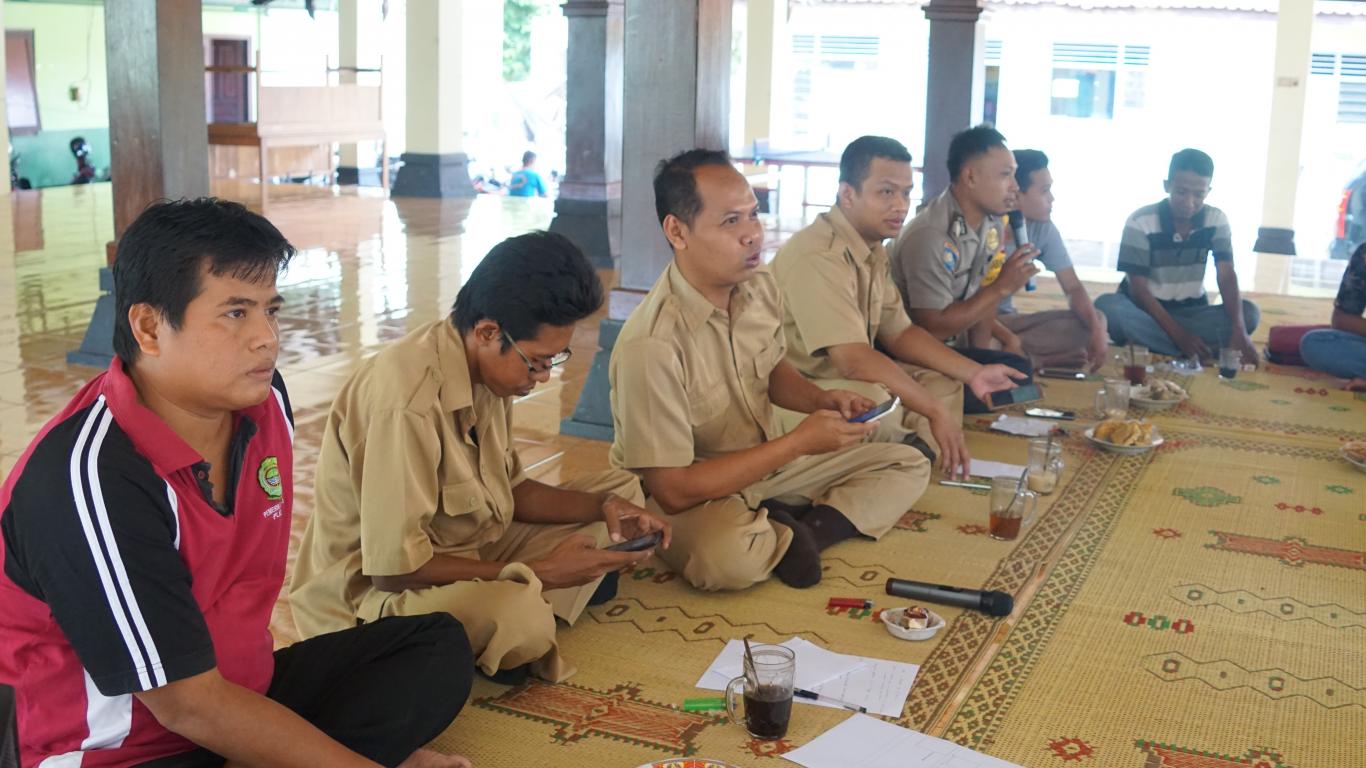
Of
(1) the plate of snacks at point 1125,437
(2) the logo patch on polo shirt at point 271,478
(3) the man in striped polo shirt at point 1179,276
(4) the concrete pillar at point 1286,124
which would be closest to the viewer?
(2) the logo patch on polo shirt at point 271,478

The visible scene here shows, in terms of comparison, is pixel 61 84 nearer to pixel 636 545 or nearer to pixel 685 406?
pixel 685 406

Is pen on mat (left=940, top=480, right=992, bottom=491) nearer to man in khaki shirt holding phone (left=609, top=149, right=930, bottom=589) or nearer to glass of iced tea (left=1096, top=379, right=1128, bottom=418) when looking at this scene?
man in khaki shirt holding phone (left=609, top=149, right=930, bottom=589)

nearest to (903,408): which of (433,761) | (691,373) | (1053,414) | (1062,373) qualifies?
(1053,414)

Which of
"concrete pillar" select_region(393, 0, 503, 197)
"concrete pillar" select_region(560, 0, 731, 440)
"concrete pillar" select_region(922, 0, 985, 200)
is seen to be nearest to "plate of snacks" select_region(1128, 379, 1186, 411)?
"concrete pillar" select_region(560, 0, 731, 440)

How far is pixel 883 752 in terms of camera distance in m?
2.50

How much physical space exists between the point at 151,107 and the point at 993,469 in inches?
146

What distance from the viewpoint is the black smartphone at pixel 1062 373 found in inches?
234

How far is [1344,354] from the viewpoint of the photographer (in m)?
5.78

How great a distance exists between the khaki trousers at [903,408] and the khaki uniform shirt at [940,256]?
291 millimetres

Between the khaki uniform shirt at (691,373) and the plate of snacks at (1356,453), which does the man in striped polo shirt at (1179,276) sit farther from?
the khaki uniform shirt at (691,373)

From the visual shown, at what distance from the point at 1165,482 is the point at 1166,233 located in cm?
200

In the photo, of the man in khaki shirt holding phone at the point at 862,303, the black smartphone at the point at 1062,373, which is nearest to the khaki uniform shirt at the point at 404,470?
the man in khaki shirt holding phone at the point at 862,303

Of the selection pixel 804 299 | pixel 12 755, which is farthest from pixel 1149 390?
pixel 12 755

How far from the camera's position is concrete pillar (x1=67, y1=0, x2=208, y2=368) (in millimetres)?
5574
